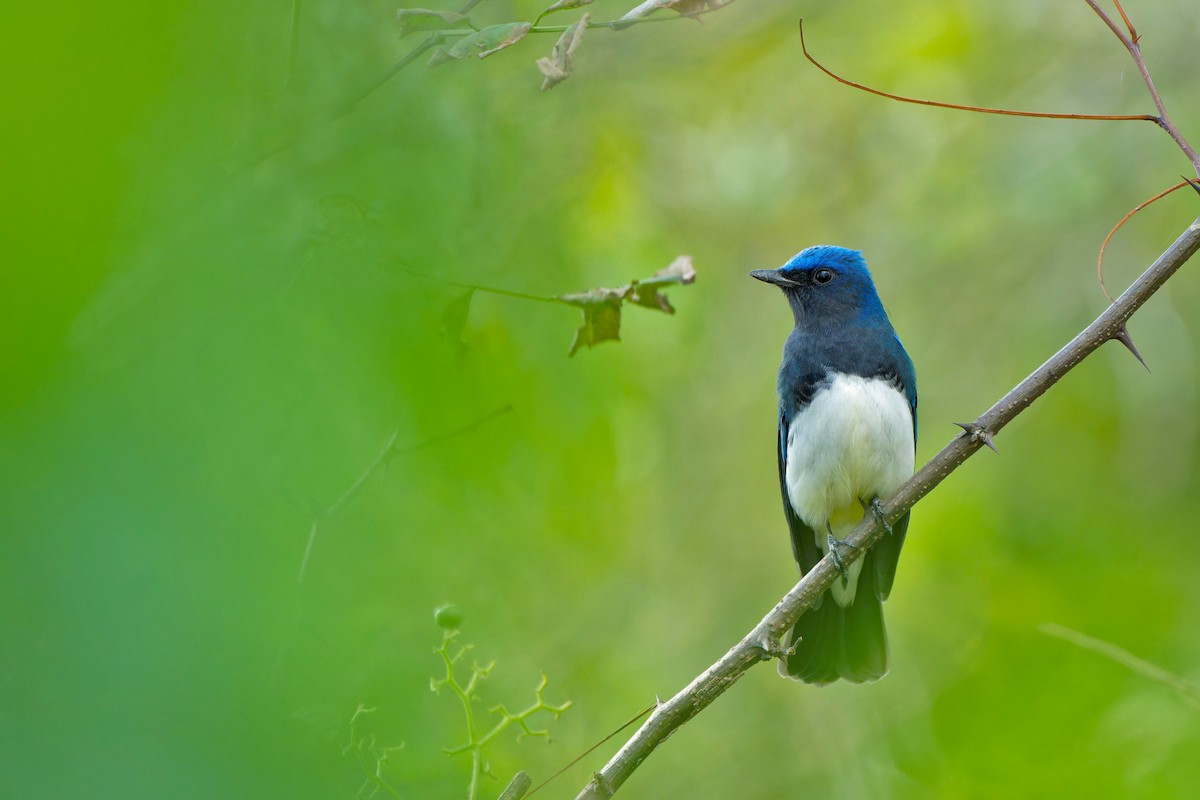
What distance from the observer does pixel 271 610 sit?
681 millimetres

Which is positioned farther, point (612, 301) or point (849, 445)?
point (849, 445)

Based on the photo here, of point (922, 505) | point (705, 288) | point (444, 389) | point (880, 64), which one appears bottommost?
point (922, 505)

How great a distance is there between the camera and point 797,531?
4.77 m

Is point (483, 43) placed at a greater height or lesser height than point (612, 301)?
greater

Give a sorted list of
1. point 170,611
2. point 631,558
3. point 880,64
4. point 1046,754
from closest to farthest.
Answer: point 170,611
point 1046,754
point 631,558
point 880,64

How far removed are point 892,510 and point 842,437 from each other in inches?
55.6

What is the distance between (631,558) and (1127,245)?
298 cm

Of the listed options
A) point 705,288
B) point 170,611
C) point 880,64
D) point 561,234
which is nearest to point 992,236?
point 880,64

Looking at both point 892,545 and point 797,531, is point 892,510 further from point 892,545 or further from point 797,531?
point 797,531

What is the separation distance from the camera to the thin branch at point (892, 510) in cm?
233

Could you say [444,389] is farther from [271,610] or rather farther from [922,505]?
[922,505]

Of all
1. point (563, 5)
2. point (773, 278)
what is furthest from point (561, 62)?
point (773, 278)

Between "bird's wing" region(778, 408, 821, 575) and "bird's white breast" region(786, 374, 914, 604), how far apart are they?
0.14 metres

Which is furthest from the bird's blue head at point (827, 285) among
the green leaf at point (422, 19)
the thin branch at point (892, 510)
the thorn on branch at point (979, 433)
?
the green leaf at point (422, 19)
